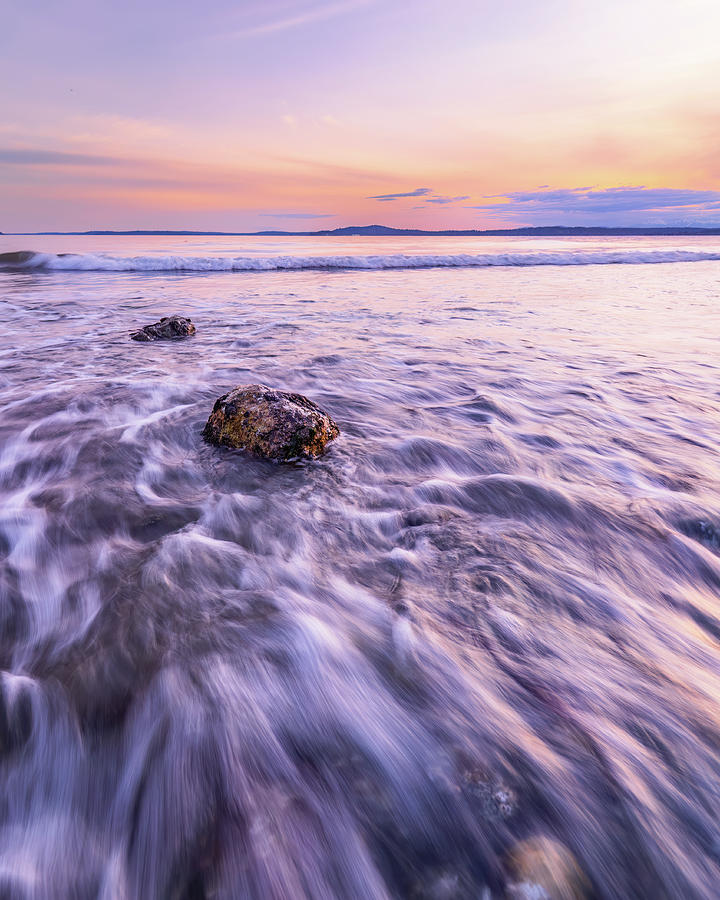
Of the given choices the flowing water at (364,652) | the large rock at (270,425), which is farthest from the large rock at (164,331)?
the large rock at (270,425)

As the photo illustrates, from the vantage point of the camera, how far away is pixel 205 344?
765 cm

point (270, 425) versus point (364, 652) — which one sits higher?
point (270, 425)

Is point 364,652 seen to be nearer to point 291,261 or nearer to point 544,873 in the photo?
point 544,873

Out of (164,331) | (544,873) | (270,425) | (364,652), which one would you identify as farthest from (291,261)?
(544,873)

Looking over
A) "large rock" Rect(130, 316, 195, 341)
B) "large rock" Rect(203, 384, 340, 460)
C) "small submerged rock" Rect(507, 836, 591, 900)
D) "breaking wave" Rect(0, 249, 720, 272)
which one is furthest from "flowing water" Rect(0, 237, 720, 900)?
"breaking wave" Rect(0, 249, 720, 272)

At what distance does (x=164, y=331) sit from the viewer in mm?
7984

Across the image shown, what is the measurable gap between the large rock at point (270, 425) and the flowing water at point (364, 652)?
5.4 inches

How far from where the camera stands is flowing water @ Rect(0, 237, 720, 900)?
136cm

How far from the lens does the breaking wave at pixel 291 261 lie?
21.2 metres

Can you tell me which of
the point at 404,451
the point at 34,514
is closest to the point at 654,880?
the point at 404,451

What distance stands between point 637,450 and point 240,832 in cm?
376

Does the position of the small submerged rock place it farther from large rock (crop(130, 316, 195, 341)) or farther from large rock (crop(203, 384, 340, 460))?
large rock (crop(130, 316, 195, 341))

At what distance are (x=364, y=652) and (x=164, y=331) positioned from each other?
740cm

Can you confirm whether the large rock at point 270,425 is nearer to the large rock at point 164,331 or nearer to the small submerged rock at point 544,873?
the small submerged rock at point 544,873
